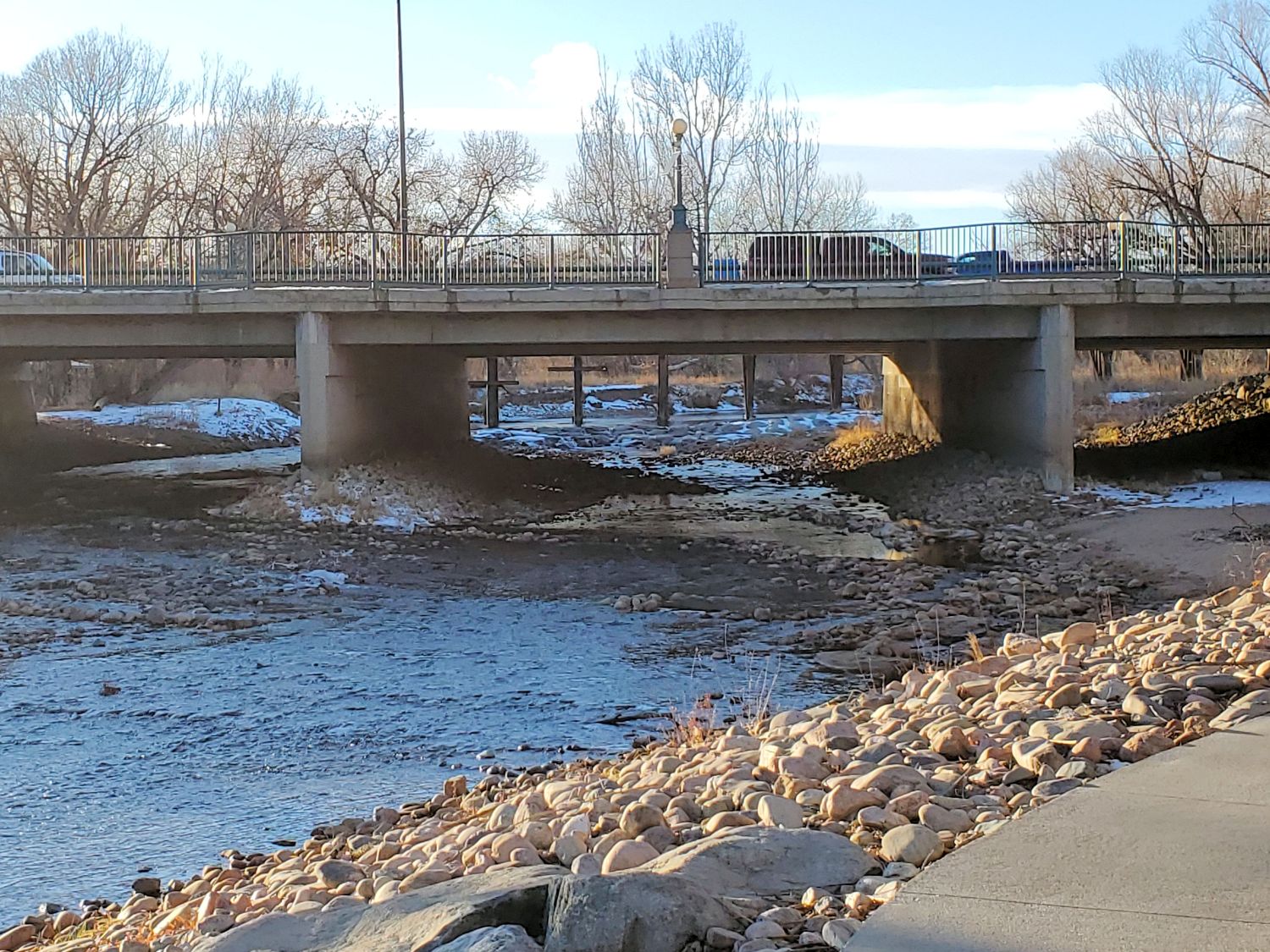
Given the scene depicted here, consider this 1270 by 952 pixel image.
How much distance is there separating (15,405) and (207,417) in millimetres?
11283

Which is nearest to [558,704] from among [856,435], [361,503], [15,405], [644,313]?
[361,503]

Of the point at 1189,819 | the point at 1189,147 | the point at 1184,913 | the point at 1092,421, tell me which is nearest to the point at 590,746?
the point at 1189,819

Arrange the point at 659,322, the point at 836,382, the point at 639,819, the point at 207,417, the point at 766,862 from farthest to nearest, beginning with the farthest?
the point at 836,382 < the point at 207,417 < the point at 659,322 < the point at 639,819 < the point at 766,862

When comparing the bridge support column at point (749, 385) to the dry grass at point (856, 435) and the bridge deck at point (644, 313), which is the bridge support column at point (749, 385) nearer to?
the dry grass at point (856, 435)

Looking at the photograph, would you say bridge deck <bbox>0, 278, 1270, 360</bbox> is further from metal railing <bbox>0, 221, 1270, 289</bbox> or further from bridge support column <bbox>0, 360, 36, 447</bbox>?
bridge support column <bbox>0, 360, 36, 447</bbox>

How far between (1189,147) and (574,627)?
42.9 meters

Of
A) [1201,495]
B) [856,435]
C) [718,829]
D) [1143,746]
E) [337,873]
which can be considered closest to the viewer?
[718,829]

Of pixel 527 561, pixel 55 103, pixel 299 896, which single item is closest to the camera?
pixel 299 896

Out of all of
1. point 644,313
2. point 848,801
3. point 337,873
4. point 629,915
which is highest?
point 644,313

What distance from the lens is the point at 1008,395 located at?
1144 inches

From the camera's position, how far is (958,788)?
654 cm

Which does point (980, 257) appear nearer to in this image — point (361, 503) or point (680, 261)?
point (680, 261)

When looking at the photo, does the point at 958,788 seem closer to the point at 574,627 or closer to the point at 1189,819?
the point at 1189,819

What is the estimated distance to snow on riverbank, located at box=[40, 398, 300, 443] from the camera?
149 feet
